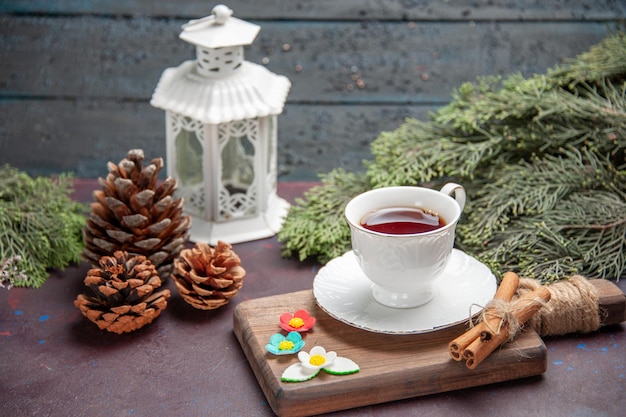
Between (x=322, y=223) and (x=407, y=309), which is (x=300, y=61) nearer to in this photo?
(x=322, y=223)

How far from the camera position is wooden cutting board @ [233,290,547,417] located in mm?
808

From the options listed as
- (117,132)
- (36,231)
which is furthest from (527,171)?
(117,132)

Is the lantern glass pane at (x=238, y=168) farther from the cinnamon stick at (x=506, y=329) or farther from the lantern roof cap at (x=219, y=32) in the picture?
the cinnamon stick at (x=506, y=329)

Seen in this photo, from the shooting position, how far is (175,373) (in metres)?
0.88

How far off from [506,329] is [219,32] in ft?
1.83

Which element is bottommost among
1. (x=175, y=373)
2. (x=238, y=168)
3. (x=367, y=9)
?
(x=175, y=373)

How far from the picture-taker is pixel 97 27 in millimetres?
1564

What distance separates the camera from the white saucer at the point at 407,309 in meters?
0.88

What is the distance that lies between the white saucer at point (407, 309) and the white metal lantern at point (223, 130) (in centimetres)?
22

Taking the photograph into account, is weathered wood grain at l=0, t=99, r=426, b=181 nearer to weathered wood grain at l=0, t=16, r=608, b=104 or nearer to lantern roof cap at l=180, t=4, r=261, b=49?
weathered wood grain at l=0, t=16, r=608, b=104

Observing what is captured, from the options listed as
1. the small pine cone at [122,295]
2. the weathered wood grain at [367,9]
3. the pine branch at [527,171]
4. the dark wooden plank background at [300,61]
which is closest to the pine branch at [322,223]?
the pine branch at [527,171]

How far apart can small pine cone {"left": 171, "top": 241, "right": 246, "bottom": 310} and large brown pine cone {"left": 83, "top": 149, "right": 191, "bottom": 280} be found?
48 millimetres

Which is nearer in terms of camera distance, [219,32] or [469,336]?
[469,336]

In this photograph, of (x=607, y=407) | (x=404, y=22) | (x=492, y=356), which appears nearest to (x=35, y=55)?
(x=404, y=22)
